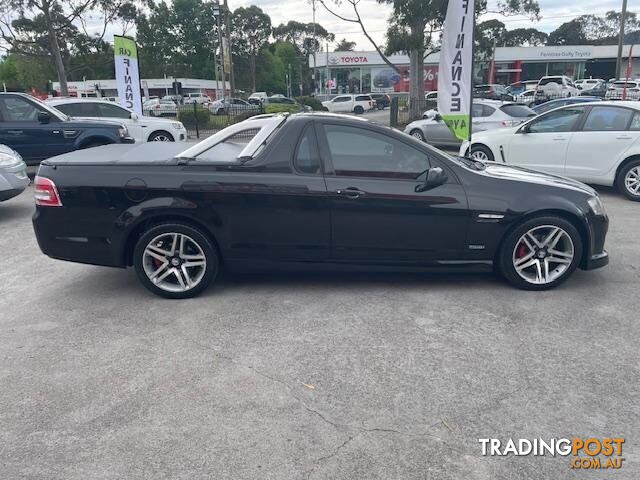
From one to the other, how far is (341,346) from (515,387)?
1.17 meters

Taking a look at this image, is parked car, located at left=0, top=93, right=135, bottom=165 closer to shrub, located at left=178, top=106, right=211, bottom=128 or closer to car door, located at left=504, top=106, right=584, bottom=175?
car door, located at left=504, top=106, right=584, bottom=175

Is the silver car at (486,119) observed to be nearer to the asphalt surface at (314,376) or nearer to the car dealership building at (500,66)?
the asphalt surface at (314,376)

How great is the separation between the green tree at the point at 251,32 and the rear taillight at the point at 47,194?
7069cm

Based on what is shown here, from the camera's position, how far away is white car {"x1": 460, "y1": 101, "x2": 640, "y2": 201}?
27.5ft

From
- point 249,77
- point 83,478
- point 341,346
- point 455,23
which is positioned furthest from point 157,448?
point 249,77

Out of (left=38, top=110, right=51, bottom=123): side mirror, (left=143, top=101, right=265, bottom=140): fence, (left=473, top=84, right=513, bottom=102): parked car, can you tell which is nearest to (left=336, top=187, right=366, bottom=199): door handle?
(left=38, top=110, right=51, bottom=123): side mirror

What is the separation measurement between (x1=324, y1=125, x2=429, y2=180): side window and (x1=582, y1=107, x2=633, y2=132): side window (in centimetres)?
559

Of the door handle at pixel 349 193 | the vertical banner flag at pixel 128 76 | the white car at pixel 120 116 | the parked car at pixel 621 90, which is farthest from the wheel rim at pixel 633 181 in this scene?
the parked car at pixel 621 90

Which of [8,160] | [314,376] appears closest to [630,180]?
[314,376]

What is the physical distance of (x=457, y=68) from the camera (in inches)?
311

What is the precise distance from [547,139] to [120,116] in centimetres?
1038

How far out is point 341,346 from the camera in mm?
3709

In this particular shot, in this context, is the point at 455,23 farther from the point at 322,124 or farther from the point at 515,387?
the point at 515,387

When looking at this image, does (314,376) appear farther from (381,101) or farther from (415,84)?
(381,101)
